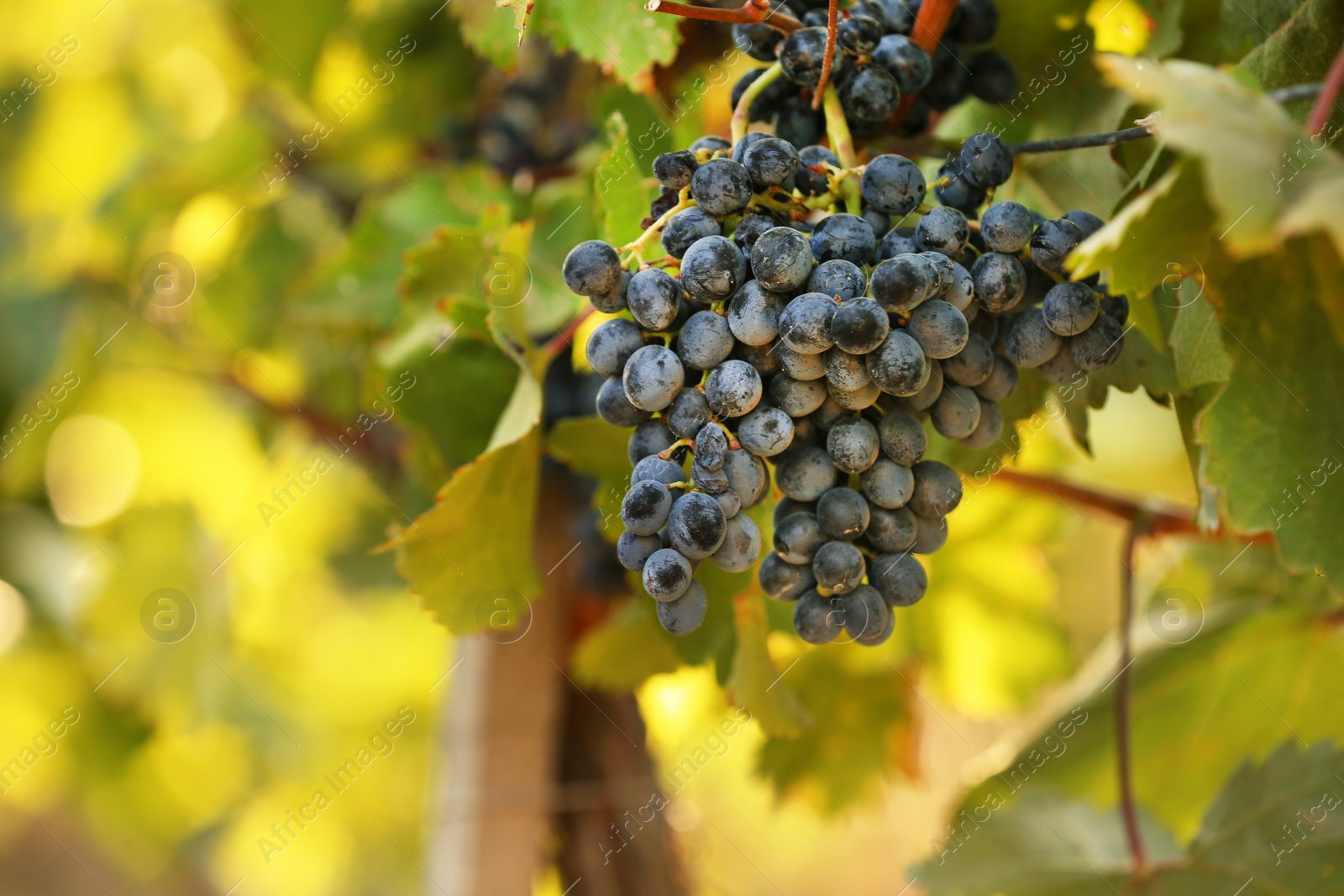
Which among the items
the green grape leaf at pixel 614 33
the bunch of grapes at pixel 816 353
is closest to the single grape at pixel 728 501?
the bunch of grapes at pixel 816 353

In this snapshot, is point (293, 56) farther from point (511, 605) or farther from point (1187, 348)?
point (1187, 348)

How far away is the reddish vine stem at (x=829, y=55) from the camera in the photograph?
1.54ft

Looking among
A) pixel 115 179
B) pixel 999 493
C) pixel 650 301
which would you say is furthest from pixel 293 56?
pixel 999 493

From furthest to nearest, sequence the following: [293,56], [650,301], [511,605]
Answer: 1. [293,56]
2. [511,605]
3. [650,301]

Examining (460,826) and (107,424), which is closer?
(460,826)

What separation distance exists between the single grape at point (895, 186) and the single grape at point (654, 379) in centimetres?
13

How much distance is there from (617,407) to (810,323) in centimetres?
12

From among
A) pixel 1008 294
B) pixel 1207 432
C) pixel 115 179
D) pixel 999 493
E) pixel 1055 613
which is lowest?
pixel 1055 613

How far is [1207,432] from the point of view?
53 centimetres

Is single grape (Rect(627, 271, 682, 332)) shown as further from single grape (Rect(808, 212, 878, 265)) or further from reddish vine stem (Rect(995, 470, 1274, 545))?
reddish vine stem (Rect(995, 470, 1274, 545))

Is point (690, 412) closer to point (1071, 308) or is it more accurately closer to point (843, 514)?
point (843, 514)

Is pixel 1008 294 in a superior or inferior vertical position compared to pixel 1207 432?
superior

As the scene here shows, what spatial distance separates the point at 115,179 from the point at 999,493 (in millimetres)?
1360

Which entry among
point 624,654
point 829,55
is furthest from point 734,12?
point 624,654
